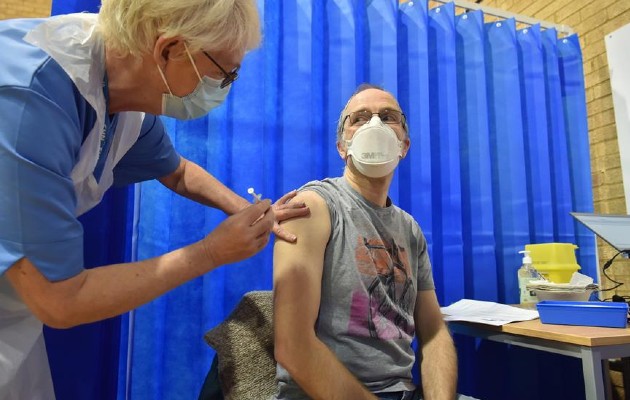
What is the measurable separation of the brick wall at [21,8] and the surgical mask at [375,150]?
3.35 meters

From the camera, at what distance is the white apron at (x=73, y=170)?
71 centimetres

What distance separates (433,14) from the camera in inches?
71.7

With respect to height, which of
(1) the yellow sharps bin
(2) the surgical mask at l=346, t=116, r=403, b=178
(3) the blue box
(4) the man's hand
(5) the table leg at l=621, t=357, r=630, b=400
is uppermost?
(2) the surgical mask at l=346, t=116, r=403, b=178

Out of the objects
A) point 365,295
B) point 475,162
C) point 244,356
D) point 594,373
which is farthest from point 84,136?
point 475,162

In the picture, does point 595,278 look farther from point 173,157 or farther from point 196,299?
point 173,157

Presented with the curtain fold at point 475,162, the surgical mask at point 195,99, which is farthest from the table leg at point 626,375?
the surgical mask at point 195,99

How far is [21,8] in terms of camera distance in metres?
3.35

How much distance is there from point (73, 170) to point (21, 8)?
3.52 m

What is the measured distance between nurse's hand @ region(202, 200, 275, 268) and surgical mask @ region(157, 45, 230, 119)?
0.88ft

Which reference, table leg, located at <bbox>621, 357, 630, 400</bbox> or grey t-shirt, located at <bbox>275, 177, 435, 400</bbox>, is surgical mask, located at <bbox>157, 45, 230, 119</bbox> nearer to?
grey t-shirt, located at <bbox>275, 177, 435, 400</bbox>

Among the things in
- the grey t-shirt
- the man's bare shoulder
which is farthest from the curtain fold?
the man's bare shoulder

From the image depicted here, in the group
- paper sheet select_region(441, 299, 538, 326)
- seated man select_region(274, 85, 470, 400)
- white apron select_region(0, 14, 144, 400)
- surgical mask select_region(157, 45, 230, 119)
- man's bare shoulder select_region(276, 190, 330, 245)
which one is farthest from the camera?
paper sheet select_region(441, 299, 538, 326)

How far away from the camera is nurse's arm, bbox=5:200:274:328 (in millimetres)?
599

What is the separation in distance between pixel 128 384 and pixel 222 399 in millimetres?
406
